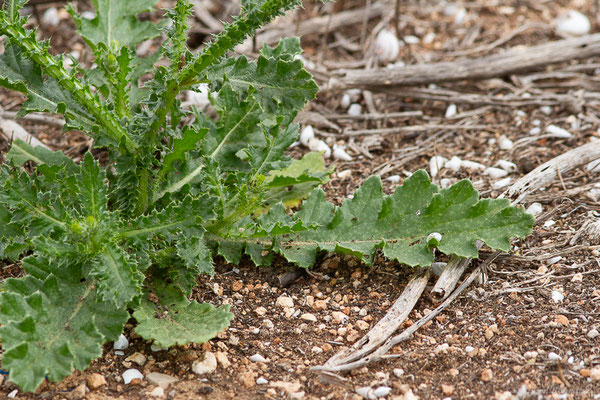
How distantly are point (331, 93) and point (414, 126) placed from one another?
56 centimetres

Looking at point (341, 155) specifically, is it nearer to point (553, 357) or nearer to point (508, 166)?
point (508, 166)

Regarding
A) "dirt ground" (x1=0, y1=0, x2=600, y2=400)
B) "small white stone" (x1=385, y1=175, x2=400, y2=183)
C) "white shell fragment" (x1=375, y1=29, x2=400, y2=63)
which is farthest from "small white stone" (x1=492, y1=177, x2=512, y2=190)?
"white shell fragment" (x1=375, y1=29, x2=400, y2=63)

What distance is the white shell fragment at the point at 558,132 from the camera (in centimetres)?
403

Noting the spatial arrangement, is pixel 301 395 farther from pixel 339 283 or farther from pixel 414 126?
pixel 414 126

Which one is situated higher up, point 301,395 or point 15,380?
point 15,380

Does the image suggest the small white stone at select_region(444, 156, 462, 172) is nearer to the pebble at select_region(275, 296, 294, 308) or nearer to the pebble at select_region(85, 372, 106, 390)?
the pebble at select_region(275, 296, 294, 308)

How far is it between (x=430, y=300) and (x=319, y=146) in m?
1.40

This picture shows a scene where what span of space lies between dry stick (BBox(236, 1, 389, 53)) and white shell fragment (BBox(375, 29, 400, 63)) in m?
0.41

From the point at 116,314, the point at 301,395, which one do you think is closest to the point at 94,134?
the point at 116,314

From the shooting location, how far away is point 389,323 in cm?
282

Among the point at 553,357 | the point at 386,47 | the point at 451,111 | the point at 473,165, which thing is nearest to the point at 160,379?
the point at 553,357

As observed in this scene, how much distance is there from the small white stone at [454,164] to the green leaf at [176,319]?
1.71 m

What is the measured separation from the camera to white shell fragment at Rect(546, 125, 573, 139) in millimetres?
4034

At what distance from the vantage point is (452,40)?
521cm
